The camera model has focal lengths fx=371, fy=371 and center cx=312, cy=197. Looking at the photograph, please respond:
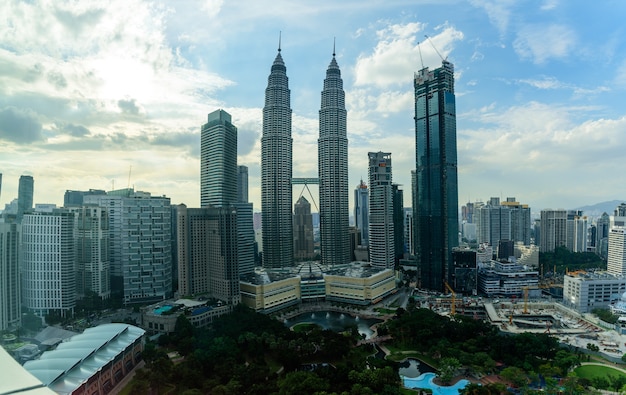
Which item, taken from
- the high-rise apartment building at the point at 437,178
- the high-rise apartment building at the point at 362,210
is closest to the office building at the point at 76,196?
the high-rise apartment building at the point at 437,178

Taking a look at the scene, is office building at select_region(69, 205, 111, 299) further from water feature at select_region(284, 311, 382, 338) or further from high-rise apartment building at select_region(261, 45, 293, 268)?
high-rise apartment building at select_region(261, 45, 293, 268)

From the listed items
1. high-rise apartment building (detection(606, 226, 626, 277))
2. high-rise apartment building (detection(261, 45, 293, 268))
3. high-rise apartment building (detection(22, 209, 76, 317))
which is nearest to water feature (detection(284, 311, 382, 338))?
high-rise apartment building (detection(261, 45, 293, 268))

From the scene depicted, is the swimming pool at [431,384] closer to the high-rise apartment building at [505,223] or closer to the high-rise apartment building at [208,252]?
the high-rise apartment building at [208,252]

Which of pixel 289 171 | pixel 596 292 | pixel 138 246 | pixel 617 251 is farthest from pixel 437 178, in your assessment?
pixel 138 246

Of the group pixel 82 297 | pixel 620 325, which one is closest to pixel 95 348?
pixel 82 297

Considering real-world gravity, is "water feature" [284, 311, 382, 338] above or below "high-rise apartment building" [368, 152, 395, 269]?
below

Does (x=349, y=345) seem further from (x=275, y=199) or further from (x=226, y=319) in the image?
(x=275, y=199)
